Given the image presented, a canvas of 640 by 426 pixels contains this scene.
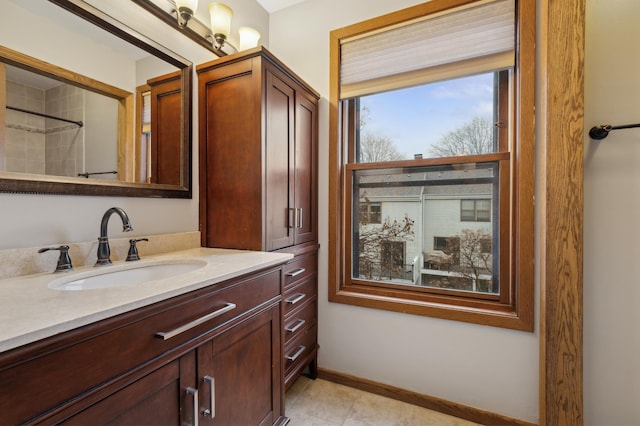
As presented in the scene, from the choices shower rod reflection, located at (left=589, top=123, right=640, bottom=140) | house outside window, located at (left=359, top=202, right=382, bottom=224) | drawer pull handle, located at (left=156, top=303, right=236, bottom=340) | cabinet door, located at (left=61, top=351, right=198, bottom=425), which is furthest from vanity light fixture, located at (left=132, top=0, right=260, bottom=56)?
shower rod reflection, located at (left=589, top=123, right=640, bottom=140)

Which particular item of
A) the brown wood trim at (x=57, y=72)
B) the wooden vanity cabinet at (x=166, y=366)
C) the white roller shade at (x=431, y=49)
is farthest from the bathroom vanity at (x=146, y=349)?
the white roller shade at (x=431, y=49)

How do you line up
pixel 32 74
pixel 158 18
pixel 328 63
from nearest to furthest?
pixel 32 74, pixel 158 18, pixel 328 63

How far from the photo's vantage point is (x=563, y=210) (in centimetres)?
129

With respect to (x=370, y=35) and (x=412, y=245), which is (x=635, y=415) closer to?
(x=412, y=245)

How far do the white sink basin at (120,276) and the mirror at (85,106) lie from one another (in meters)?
0.35

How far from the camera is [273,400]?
4.20 feet

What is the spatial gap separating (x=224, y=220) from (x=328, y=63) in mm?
1318

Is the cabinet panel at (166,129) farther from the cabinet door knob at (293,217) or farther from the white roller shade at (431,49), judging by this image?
the white roller shade at (431,49)

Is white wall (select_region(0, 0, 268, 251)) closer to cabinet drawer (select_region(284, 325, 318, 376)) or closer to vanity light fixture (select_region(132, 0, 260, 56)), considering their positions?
vanity light fixture (select_region(132, 0, 260, 56))

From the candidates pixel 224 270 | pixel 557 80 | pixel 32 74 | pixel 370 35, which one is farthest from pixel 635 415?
pixel 32 74

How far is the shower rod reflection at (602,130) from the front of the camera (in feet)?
4.01

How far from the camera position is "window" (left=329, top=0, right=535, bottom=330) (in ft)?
5.00

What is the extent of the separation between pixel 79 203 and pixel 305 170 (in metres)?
1.15

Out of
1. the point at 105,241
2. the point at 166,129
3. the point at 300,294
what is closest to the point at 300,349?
the point at 300,294
